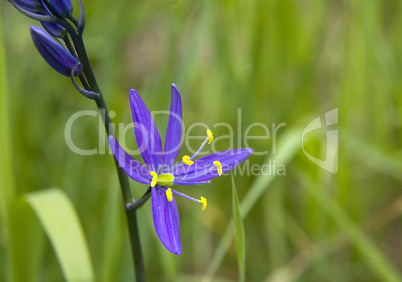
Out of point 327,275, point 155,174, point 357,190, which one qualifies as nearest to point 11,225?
point 155,174

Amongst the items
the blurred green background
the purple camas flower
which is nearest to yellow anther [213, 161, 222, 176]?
the purple camas flower

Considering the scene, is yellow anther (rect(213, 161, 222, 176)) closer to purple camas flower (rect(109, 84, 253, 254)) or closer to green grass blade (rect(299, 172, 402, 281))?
purple camas flower (rect(109, 84, 253, 254))

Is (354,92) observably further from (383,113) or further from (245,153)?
(245,153)

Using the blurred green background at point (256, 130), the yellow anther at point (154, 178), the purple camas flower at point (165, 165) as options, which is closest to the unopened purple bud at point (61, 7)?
the purple camas flower at point (165, 165)

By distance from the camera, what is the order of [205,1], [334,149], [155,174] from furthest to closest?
[334,149], [205,1], [155,174]

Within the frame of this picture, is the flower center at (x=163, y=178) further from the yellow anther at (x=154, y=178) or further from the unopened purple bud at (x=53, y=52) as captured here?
the unopened purple bud at (x=53, y=52)
